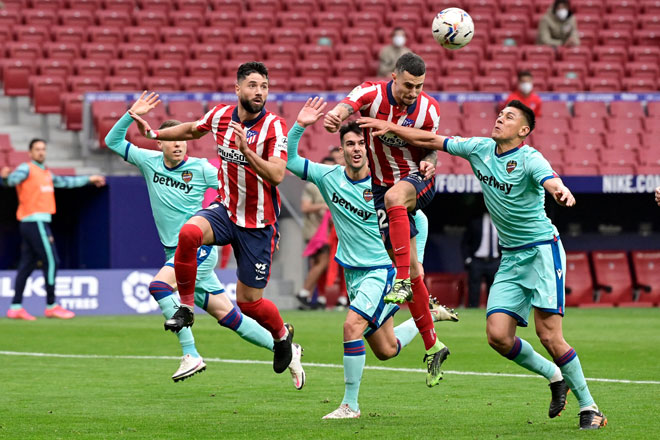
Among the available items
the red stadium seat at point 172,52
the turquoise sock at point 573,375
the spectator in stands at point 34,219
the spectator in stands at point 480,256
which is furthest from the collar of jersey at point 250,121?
the red stadium seat at point 172,52

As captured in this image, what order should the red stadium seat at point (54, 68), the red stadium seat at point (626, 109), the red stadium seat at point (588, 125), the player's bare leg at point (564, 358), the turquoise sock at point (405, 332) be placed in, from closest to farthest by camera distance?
the player's bare leg at point (564, 358)
the turquoise sock at point (405, 332)
the red stadium seat at point (588, 125)
the red stadium seat at point (54, 68)
the red stadium seat at point (626, 109)

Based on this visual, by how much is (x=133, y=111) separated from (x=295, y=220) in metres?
9.81

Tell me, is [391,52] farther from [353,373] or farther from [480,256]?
[353,373]

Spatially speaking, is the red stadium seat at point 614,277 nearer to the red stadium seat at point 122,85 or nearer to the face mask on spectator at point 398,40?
the face mask on spectator at point 398,40

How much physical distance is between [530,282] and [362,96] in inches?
74.4

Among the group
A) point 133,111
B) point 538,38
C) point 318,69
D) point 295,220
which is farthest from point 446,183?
point 133,111

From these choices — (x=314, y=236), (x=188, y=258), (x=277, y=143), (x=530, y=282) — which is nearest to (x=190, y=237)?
(x=188, y=258)

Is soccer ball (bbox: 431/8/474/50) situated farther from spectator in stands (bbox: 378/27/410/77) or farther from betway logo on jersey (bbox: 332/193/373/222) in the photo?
spectator in stands (bbox: 378/27/410/77)

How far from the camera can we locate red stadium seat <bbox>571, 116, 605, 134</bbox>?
69.9 ft

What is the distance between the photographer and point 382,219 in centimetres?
884

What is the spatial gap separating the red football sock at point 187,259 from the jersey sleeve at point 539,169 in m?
2.52

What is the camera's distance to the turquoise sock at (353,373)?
8.16m

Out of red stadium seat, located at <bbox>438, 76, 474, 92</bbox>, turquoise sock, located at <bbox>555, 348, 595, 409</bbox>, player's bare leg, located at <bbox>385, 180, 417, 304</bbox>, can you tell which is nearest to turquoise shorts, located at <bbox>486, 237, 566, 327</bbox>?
turquoise sock, located at <bbox>555, 348, 595, 409</bbox>

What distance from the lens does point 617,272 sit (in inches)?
798
